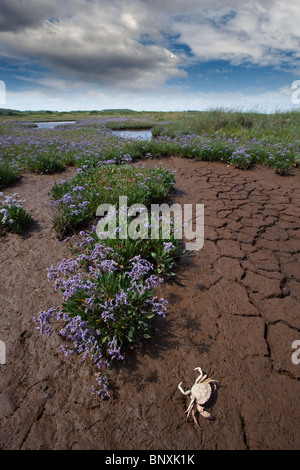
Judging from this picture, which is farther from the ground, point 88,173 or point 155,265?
point 88,173

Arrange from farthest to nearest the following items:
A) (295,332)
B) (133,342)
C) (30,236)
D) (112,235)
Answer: (30,236) < (112,235) < (295,332) < (133,342)

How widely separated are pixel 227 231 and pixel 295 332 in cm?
214

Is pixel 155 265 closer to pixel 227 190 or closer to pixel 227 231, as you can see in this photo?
pixel 227 231

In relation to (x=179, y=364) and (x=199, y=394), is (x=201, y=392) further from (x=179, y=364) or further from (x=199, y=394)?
(x=179, y=364)

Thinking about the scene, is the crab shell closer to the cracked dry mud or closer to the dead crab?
the dead crab

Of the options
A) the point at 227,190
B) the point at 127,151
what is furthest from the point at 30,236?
the point at 127,151

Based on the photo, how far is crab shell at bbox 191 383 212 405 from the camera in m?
1.92

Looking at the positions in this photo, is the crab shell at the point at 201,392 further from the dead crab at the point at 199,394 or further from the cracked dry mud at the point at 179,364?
the cracked dry mud at the point at 179,364

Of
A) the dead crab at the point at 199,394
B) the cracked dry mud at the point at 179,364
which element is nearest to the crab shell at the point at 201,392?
the dead crab at the point at 199,394

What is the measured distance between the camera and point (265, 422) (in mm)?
1873

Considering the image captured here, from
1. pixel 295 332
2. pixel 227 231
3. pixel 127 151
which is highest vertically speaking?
pixel 127 151

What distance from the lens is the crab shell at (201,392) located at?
1.92 m

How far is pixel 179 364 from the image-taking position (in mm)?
2268

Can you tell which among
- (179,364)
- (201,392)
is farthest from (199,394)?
(179,364)
